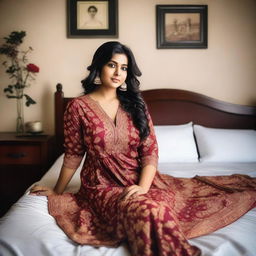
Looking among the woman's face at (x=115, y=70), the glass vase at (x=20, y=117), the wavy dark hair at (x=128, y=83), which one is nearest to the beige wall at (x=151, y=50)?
the glass vase at (x=20, y=117)

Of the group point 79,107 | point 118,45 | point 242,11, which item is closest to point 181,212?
point 79,107

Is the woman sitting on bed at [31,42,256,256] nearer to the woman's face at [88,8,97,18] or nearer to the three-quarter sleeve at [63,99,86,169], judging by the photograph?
the three-quarter sleeve at [63,99,86,169]

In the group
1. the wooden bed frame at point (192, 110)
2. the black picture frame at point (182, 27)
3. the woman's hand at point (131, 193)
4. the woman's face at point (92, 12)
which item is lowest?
the woman's hand at point (131, 193)

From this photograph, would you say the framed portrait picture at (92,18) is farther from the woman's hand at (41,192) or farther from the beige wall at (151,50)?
the woman's hand at (41,192)

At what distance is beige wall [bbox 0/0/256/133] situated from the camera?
272 centimetres

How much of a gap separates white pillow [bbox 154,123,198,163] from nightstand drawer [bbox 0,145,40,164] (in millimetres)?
1083

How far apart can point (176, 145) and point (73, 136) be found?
44.5 inches

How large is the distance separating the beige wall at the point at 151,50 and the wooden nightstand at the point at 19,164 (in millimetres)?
616

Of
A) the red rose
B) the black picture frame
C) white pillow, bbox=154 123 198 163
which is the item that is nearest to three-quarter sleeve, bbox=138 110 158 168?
white pillow, bbox=154 123 198 163

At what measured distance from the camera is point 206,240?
979mm

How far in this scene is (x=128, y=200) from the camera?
102 cm

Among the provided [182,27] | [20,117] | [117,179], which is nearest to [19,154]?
[20,117]

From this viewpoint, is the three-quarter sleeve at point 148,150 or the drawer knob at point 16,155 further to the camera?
the drawer knob at point 16,155

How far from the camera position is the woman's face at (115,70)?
1.38m
